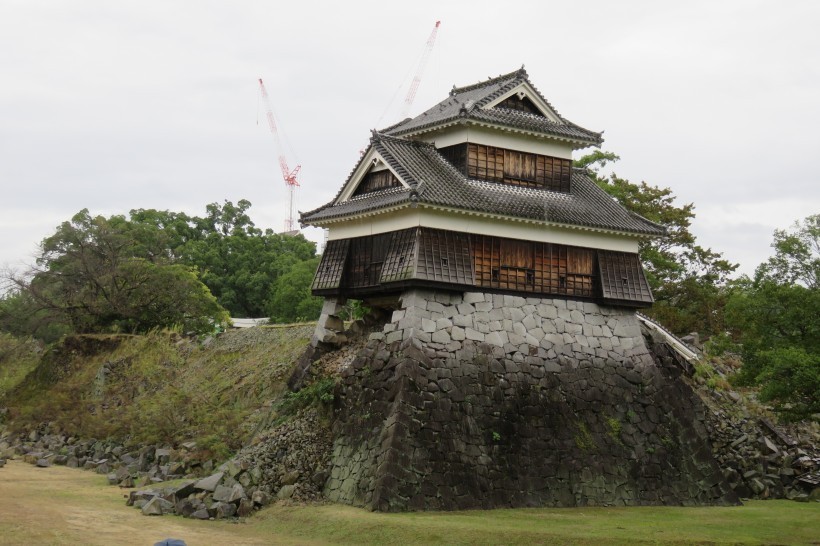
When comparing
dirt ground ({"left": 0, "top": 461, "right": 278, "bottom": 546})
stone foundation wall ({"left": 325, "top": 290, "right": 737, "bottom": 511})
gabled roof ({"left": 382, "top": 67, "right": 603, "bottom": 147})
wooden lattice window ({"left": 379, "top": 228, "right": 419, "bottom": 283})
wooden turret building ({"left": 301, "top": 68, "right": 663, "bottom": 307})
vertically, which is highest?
gabled roof ({"left": 382, "top": 67, "right": 603, "bottom": 147})

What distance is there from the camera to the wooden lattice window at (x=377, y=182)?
30.0 m

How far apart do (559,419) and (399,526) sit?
7.82 m

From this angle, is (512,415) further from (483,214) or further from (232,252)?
(232,252)

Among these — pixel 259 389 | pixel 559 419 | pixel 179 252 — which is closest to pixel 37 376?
pixel 259 389

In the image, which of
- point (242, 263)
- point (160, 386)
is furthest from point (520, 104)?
point (242, 263)

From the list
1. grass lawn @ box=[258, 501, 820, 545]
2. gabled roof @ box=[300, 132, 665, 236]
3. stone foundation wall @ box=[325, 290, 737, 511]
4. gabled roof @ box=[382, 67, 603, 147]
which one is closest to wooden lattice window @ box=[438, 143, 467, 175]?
gabled roof @ box=[300, 132, 665, 236]

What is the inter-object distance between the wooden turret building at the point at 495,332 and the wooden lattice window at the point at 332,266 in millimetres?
63

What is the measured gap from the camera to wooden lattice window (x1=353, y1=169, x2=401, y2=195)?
30016mm

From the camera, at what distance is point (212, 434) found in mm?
32750

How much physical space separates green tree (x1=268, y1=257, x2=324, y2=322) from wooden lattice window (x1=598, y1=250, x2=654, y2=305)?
109 feet

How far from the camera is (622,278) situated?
31938 millimetres

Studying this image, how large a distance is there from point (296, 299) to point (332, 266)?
1330 inches

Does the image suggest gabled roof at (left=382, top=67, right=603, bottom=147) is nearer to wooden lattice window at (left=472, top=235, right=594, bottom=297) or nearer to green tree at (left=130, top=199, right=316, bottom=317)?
wooden lattice window at (left=472, top=235, right=594, bottom=297)

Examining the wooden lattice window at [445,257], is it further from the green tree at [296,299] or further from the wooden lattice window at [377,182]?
the green tree at [296,299]
